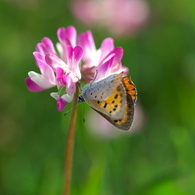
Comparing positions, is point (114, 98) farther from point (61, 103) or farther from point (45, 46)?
point (45, 46)

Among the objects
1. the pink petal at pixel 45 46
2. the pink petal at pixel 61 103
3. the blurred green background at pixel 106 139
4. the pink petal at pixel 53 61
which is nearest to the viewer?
the pink petal at pixel 61 103

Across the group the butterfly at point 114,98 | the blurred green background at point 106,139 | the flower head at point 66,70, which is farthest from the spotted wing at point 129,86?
the blurred green background at point 106,139

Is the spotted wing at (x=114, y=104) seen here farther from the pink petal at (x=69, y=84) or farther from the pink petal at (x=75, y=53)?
the pink petal at (x=75, y=53)

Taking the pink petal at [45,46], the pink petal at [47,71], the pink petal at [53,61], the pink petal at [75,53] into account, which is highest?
the pink petal at [45,46]

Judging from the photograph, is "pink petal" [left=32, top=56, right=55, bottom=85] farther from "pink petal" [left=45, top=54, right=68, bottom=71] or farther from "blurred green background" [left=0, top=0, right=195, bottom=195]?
"blurred green background" [left=0, top=0, right=195, bottom=195]

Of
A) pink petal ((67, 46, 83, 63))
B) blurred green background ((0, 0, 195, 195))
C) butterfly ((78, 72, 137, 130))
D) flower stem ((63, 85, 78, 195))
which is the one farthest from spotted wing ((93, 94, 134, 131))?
blurred green background ((0, 0, 195, 195))

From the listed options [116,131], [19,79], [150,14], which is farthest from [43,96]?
[150,14]

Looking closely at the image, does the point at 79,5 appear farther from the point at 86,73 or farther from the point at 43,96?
the point at 86,73
